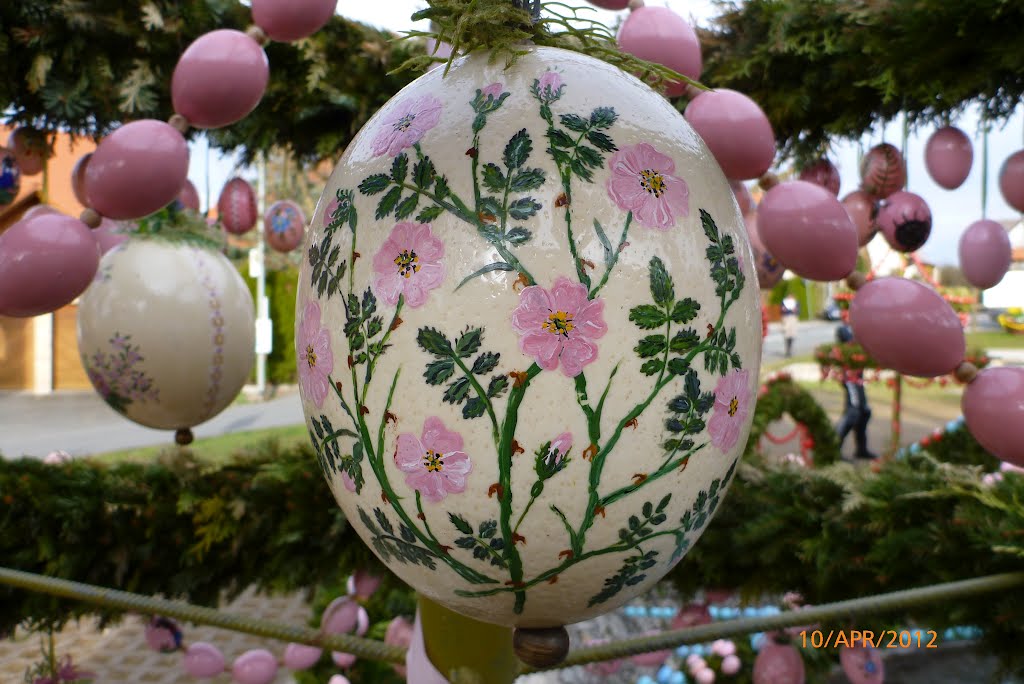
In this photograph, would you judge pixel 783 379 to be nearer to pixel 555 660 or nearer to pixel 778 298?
pixel 555 660

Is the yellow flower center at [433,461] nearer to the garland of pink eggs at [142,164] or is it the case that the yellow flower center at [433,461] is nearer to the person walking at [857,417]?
the garland of pink eggs at [142,164]

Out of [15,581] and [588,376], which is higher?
[588,376]

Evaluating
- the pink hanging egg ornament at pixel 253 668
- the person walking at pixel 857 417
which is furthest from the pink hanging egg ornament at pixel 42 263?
the person walking at pixel 857 417

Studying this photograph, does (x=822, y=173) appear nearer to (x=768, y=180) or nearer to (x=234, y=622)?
(x=768, y=180)

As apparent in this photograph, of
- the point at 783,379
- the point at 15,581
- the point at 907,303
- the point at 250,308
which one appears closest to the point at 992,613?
the point at 907,303

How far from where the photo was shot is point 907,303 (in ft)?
3.30

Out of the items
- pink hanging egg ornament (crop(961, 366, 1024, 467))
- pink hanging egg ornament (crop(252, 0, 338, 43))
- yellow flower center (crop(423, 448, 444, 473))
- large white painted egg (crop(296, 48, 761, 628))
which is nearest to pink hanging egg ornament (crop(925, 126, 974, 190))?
pink hanging egg ornament (crop(961, 366, 1024, 467))

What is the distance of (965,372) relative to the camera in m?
1.04

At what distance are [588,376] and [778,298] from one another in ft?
61.9

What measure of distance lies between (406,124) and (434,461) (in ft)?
1.17

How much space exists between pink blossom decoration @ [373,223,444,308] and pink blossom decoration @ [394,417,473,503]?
0.41ft

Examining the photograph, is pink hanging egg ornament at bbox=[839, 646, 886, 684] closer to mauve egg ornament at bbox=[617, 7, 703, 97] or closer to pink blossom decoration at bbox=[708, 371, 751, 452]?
pink blossom decoration at bbox=[708, 371, 751, 452]

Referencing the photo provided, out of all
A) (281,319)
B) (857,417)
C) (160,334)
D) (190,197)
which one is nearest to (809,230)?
(160,334)

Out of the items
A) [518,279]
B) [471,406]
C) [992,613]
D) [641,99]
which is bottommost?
[992,613]
